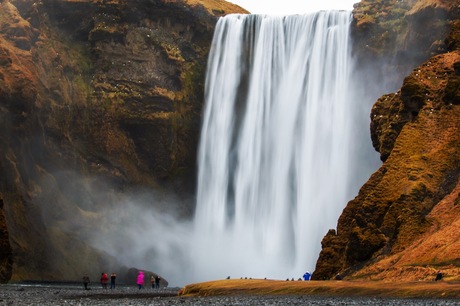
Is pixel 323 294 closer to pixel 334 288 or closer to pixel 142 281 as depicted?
pixel 334 288

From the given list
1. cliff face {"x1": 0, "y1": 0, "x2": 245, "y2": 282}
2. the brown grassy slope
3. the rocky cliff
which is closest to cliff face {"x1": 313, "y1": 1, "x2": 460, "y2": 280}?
the brown grassy slope

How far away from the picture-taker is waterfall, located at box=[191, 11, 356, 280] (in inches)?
2921

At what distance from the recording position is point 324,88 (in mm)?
80312

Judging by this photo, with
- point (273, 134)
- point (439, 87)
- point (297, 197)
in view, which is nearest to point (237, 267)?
point (297, 197)

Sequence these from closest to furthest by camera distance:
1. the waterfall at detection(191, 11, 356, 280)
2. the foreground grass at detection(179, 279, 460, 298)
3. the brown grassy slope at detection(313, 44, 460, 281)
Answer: the foreground grass at detection(179, 279, 460, 298)
the brown grassy slope at detection(313, 44, 460, 281)
the waterfall at detection(191, 11, 356, 280)

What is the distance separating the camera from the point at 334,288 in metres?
33.6

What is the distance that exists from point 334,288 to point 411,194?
10.3m

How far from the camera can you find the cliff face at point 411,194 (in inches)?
1469

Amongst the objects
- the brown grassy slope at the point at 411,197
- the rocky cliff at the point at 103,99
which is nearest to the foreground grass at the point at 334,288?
the brown grassy slope at the point at 411,197

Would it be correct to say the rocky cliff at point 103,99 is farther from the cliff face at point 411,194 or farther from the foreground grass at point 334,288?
the foreground grass at point 334,288

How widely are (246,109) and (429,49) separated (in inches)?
845

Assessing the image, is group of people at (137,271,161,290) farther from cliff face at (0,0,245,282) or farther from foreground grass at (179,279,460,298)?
cliff face at (0,0,245,282)

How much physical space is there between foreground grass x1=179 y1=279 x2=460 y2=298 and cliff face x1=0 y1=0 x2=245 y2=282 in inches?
1479

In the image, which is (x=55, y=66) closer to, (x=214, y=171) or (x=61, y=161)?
(x=61, y=161)
